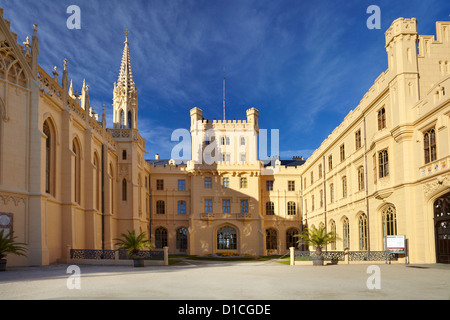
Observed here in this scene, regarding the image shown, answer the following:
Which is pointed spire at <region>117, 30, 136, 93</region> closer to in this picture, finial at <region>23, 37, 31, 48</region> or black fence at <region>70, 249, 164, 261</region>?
finial at <region>23, 37, 31, 48</region>

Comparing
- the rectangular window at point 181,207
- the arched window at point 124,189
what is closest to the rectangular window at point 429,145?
the arched window at point 124,189

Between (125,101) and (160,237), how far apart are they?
18546 millimetres

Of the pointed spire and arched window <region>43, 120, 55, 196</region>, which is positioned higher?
the pointed spire

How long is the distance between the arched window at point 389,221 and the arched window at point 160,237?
106ft

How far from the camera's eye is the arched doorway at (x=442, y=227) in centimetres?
2145

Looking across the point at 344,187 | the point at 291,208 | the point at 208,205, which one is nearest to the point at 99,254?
the point at 344,187

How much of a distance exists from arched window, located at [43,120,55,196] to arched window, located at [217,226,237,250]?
1069 inches

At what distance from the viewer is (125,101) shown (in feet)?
149

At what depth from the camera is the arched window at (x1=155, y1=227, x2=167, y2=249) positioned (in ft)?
173

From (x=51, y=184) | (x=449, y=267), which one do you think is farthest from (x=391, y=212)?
(x=51, y=184)

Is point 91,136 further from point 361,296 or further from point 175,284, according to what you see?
point 361,296

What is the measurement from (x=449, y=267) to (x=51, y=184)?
24399 millimetres

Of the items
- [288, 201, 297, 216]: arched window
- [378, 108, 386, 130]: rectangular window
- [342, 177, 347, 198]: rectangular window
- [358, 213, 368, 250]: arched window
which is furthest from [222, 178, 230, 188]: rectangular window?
[378, 108, 386, 130]: rectangular window

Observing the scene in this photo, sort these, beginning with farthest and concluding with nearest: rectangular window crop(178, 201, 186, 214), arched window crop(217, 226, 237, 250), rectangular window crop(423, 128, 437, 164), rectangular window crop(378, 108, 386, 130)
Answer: rectangular window crop(178, 201, 186, 214) < arched window crop(217, 226, 237, 250) < rectangular window crop(378, 108, 386, 130) < rectangular window crop(423, 128, 437, 164)
